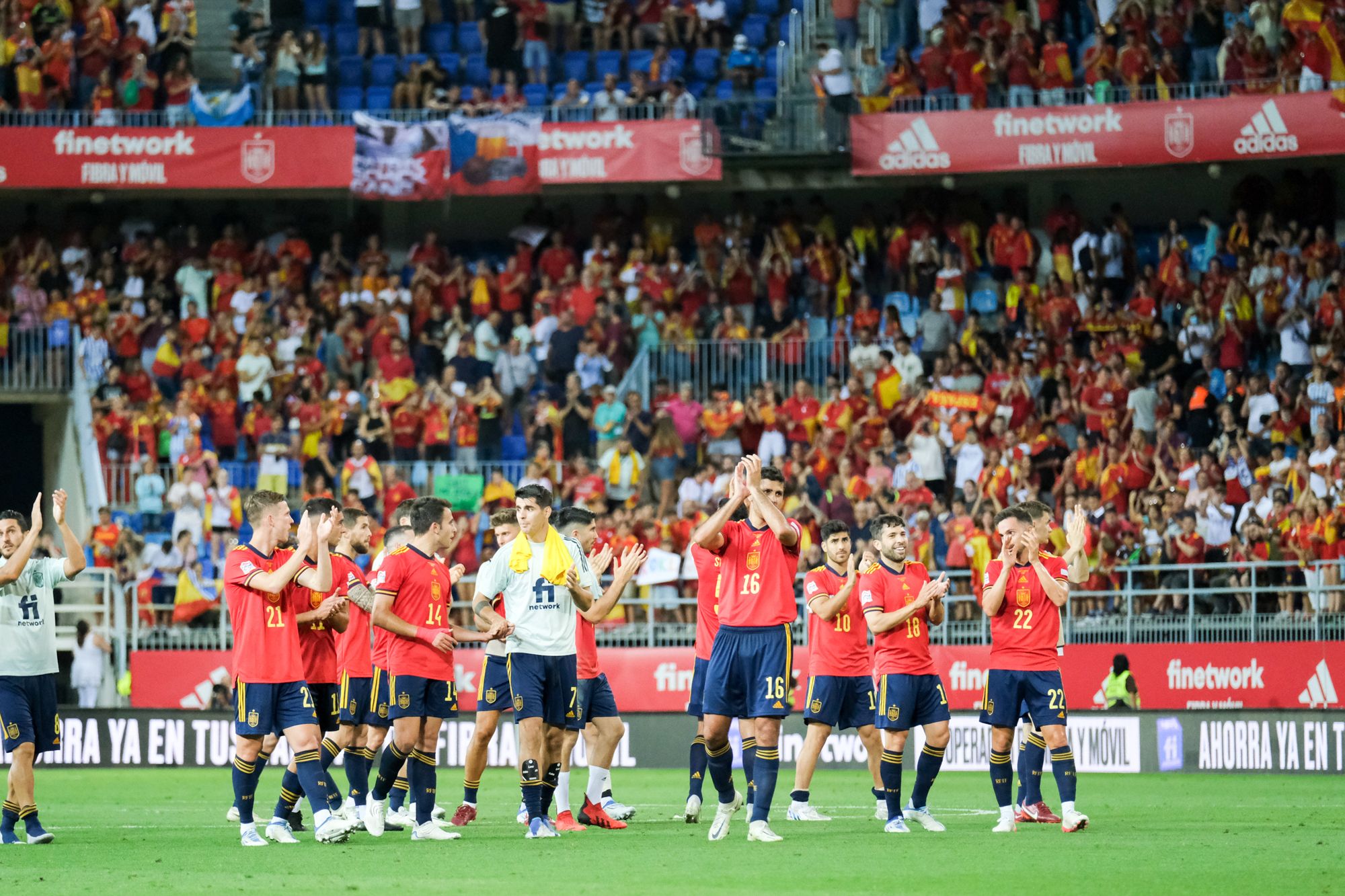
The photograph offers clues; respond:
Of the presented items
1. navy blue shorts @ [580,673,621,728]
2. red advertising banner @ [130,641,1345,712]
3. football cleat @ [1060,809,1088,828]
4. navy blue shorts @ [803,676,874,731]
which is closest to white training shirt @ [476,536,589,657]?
navy blue shorts @ [580,673,621,728]

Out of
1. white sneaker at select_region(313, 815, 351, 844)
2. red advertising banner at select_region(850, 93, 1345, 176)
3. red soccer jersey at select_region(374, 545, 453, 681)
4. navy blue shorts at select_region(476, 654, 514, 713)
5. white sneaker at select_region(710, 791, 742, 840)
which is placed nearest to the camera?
white sneaker at select_region(313, 815, 351, 844)

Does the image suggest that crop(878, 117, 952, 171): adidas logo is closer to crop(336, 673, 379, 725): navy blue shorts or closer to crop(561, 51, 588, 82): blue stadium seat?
crop(561, 51, 588, 82): blue stadium seat

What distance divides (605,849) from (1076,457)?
16.1m

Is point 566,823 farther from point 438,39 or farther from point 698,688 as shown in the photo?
point 438,39

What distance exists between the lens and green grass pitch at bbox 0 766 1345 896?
10.5 metres

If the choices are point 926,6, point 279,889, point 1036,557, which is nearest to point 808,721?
point 1036,557

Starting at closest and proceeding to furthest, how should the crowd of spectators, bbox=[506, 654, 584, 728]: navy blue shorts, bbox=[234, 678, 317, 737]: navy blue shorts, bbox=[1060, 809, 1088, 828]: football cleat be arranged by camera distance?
bbox=[234, 678, 317, 737]: navy blue shorts
bbox=[506, 654, 584, 728]: navy blue shorts
bbox=[1060, 809, 1088, 828]: football cleat
the crowd of spectators

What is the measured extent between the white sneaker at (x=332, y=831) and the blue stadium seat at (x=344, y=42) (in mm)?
25149

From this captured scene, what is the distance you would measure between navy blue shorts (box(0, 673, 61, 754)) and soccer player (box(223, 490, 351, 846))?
1.92 metres

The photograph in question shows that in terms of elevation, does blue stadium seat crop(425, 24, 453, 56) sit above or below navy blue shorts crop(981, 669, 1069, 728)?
above

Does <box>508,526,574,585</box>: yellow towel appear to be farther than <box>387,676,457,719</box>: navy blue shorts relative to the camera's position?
No

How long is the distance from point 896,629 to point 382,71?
2330 centimetres

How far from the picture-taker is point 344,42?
117 ft

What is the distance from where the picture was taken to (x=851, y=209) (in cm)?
3503
